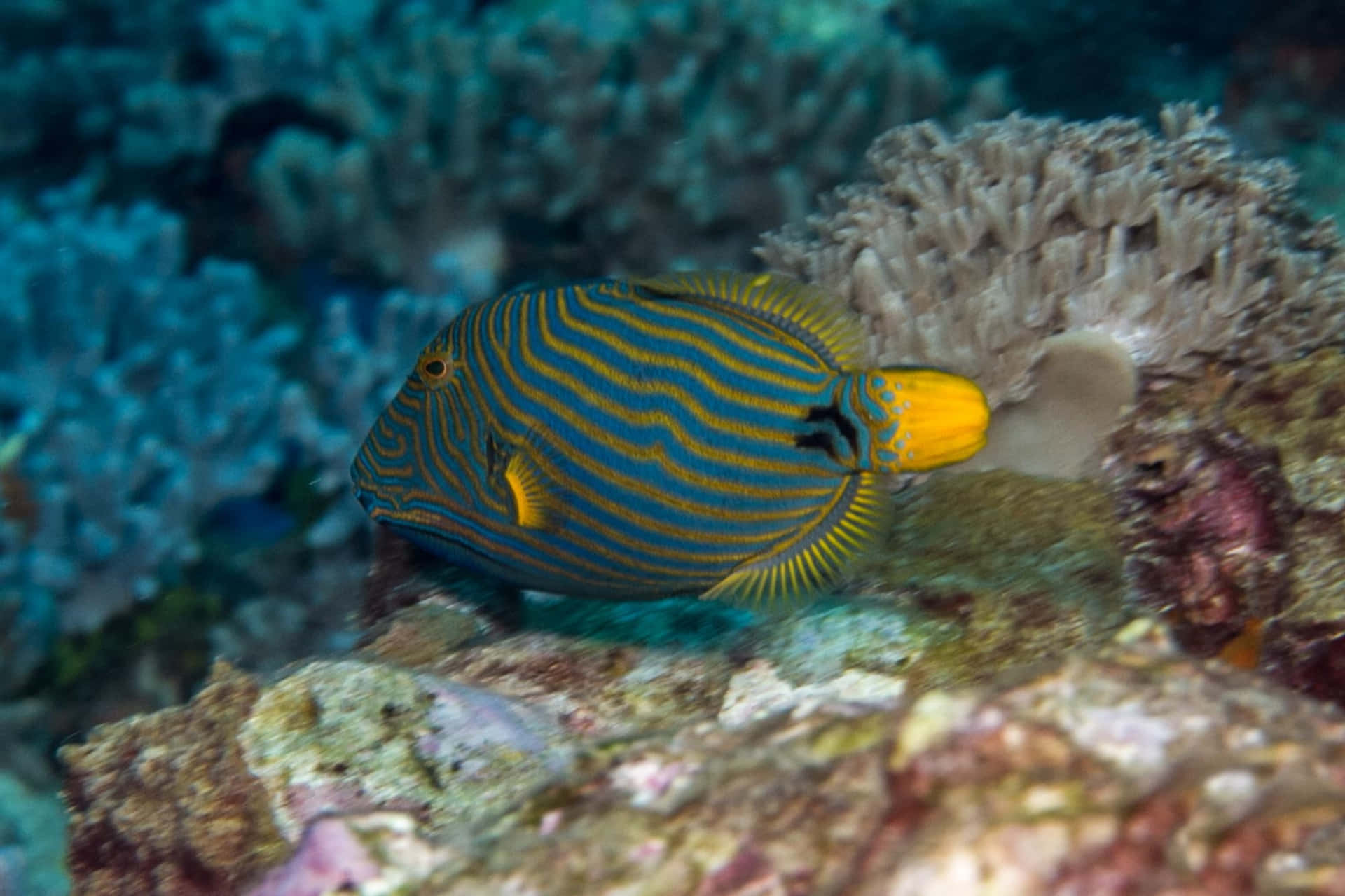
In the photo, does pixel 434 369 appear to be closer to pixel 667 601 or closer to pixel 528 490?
pixel 528 490

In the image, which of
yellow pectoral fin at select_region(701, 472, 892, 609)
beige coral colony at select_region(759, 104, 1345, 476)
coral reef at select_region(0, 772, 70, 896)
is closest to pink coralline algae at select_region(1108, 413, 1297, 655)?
beige coral colony at select_region(759, 104, 1345, 476)

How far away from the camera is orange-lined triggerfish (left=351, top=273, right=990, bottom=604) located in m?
2.01

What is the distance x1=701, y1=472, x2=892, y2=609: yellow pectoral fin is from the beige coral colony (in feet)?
4.42

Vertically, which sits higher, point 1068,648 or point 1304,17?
point 1304,17

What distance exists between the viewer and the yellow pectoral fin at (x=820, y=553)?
207 cm

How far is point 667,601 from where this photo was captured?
9.66ft

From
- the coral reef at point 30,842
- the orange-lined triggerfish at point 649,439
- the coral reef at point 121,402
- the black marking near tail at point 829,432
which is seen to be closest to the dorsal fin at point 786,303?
the orange-lined triggerfish at point 649,439

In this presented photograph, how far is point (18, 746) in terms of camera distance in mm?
3920

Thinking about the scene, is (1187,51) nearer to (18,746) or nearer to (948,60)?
(948,60)

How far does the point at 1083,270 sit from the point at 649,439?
2009 mm

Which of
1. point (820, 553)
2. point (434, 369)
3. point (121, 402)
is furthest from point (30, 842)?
point (820, 553)

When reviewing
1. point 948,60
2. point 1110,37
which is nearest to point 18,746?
point 948,60

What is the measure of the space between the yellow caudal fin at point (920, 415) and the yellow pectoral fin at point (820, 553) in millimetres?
196

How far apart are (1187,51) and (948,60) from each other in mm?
1769
